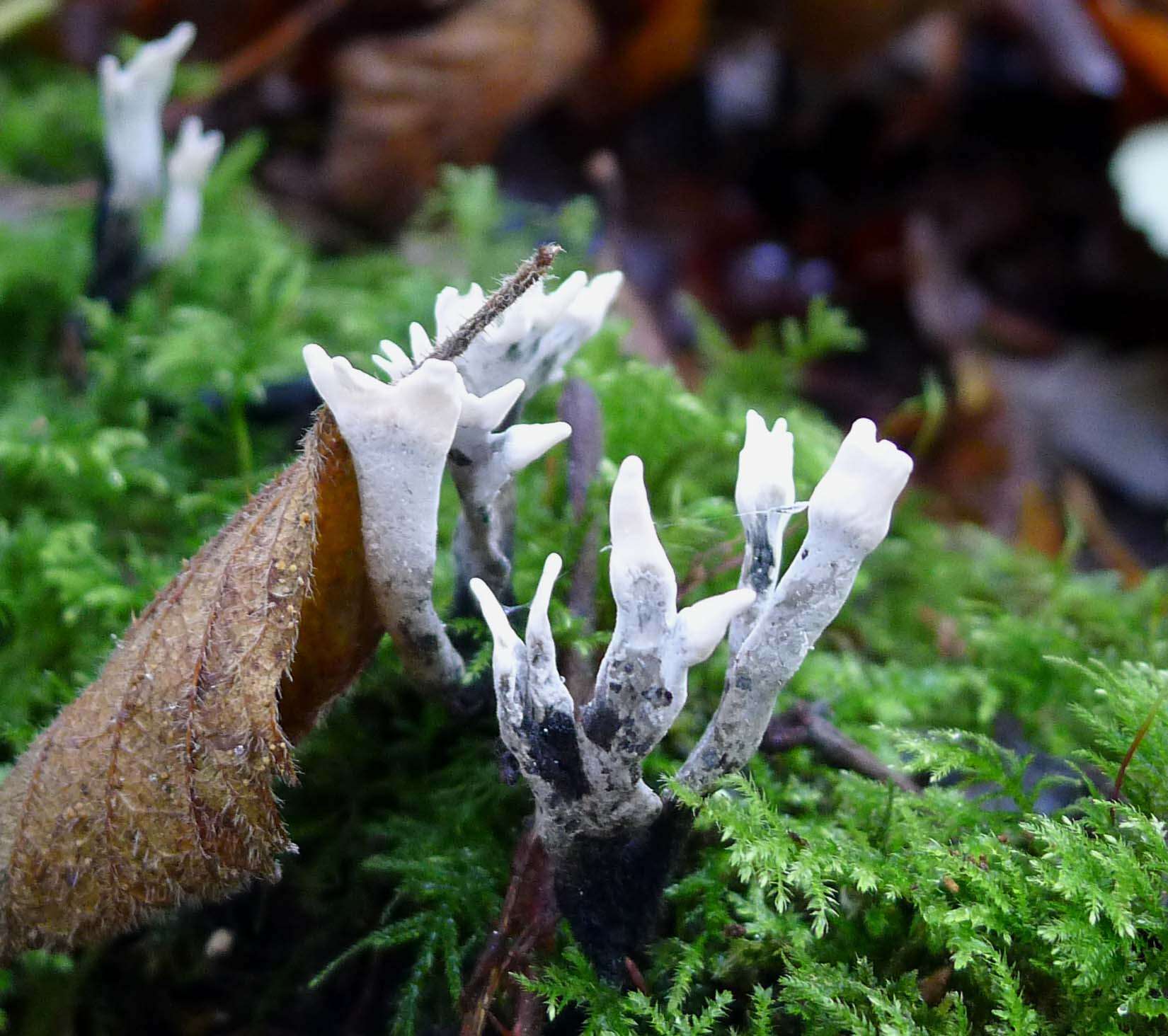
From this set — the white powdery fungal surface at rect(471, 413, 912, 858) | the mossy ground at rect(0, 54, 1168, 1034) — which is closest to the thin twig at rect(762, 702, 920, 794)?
the mossy ground at rect(0, 54, 1168, 1034)

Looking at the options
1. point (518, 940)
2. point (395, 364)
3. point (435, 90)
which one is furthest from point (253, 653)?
point (435, 90)

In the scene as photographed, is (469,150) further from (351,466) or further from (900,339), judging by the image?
(351,466)

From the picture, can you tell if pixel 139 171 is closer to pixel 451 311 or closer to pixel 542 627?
pixel 451 311

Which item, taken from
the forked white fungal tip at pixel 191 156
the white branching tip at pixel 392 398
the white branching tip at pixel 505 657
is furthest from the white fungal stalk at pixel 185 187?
the white branching tip at pixel 505 657

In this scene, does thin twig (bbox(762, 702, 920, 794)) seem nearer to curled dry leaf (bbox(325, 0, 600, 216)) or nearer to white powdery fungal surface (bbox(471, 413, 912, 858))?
white powdery fungal surface (bbox(471, 413, 912, 858))

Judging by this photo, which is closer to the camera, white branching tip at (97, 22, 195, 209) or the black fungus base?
the black fungus base

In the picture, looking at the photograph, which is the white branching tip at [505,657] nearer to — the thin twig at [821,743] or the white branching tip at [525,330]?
the white branching tip at [525,330]
